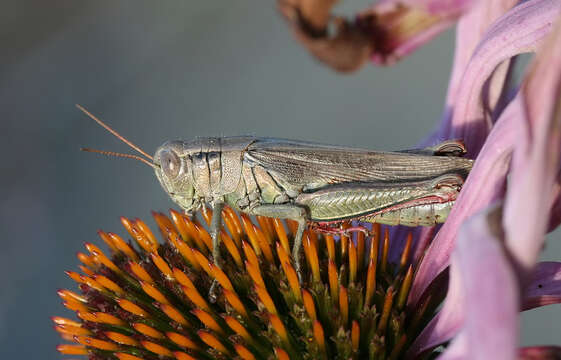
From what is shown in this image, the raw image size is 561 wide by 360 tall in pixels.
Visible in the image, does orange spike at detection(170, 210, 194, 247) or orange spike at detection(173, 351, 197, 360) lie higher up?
orange spike at detection(170, 210, 194, 247)

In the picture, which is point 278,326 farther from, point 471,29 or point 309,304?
point 471,29

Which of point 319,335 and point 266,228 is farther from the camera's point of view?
point 266,228

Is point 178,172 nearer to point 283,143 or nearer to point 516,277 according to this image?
point 283,143

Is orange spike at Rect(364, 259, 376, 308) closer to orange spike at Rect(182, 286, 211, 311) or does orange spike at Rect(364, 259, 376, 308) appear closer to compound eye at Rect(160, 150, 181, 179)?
orange spike at Rect(182, 286, 211, 311)

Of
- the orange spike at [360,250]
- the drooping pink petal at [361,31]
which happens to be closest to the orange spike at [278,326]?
the orange spike at [360,250]

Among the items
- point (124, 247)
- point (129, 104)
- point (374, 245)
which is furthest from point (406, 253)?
point (129, 104)

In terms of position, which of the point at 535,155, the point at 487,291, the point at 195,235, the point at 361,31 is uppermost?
the point at 361,31

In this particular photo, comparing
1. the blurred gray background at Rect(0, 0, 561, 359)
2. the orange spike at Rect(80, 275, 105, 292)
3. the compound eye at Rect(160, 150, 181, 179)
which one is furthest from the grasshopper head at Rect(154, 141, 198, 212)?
the blurred gray background at Rect(0, 0, 561, 359)

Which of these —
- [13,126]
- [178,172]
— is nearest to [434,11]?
[178,172]
